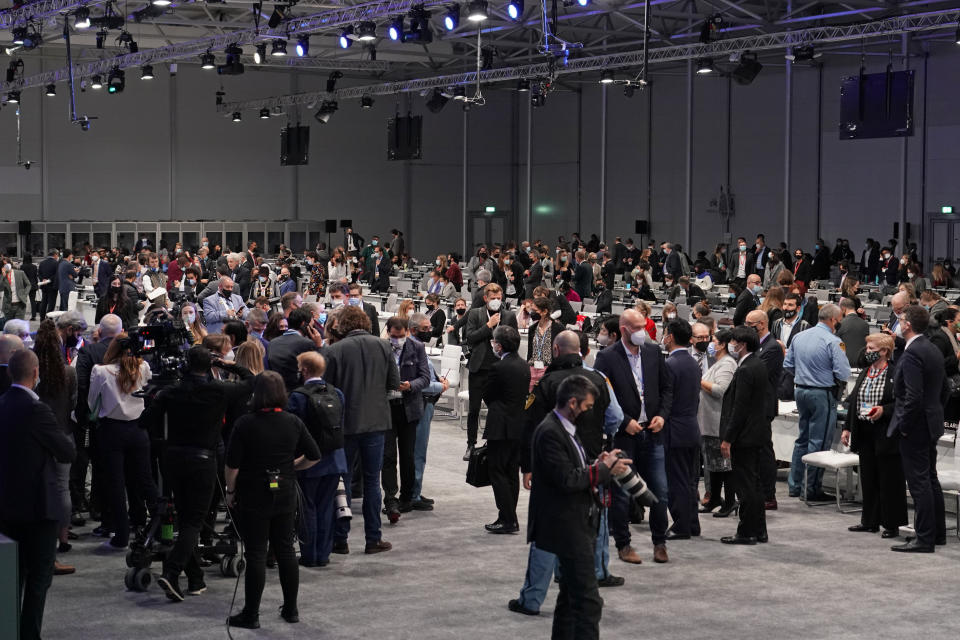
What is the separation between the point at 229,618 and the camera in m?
6.25

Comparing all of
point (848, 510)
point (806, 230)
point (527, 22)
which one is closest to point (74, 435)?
point (848, 510)

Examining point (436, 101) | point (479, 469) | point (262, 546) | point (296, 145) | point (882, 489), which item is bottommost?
point (882, 489)

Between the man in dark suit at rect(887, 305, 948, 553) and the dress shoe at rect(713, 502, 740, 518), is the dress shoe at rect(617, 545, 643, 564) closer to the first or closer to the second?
the dress shoe at rect(713, 502, 740, 518)

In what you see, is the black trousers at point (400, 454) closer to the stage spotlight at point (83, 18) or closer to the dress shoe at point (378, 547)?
the dress shoe at point (378, 547)

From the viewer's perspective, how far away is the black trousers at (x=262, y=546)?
6.05 meters

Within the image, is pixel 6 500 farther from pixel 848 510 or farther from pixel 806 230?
pixel 806 230

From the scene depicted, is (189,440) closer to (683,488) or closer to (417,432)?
(417,432)

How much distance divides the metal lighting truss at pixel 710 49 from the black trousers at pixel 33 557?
39.7ft

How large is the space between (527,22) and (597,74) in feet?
27.3

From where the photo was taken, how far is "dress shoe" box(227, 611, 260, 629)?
6.21m

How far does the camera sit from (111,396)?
7344 millimetres

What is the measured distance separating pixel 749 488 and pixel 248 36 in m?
16.3

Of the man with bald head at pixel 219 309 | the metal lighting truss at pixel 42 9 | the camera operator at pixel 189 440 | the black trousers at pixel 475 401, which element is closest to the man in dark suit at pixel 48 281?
the metal lighting truss at pixel 42 9

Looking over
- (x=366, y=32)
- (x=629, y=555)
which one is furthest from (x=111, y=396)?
(x=366, y=32)
